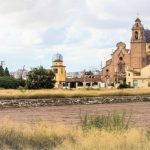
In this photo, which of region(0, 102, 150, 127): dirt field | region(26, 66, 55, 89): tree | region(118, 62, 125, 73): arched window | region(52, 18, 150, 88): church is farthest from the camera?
region(118, 62, 125, 73): arched window

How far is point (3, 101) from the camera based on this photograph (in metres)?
66.7

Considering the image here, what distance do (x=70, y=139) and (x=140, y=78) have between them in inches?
5092

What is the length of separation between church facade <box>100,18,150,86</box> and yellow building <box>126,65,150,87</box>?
101 inches

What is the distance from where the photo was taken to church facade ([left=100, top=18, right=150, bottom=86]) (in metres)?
158

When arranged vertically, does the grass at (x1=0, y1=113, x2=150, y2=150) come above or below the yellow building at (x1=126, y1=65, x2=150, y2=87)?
below

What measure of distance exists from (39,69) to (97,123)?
10593cm

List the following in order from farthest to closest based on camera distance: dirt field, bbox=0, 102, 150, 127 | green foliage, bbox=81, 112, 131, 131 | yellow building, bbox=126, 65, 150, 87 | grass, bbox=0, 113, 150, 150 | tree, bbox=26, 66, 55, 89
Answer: yellow building, bbox=126, 65, 150, 87 < tree, bbox=26, 66, 55, 89 < dirt field, bbox=0, 102, 150, 127 < green foliage, bbox=81, 112, 131, 131 < grass, bbox=0, 113, 150, 150

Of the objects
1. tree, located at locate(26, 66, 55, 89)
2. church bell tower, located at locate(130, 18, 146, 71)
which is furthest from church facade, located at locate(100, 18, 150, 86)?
tree, located at locate(26, 66, 55, 89)

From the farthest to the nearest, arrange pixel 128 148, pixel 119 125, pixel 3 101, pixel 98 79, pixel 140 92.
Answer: pixel 98 79
pixel 140 92
pixel 3 101
pixel 119 125
pixel 128 148

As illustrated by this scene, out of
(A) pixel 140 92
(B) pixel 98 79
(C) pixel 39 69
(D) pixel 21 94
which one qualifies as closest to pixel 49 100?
(D) pixel 21 94

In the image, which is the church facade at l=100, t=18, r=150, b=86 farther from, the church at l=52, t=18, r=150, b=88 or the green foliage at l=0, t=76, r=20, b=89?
the green foliage at l=0, t=76, r=20, b=89

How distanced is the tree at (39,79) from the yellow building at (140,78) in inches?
1136

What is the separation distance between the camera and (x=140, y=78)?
144875mm

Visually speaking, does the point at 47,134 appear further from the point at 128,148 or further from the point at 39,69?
the point at 39,69
